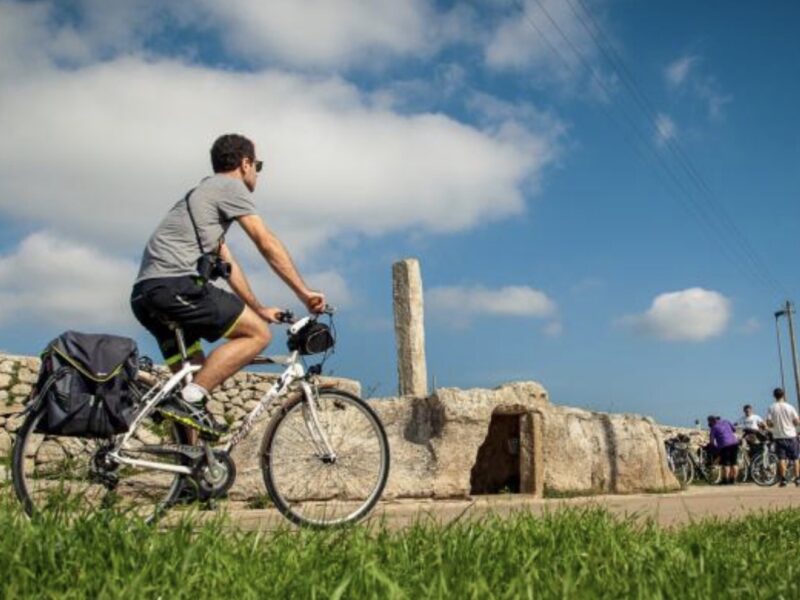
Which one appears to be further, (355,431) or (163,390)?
(355,431)

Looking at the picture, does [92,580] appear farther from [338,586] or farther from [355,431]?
[355,431]

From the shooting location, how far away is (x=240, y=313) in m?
4.88

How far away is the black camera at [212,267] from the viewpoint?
485cm

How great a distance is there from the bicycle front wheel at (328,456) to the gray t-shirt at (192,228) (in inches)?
40.2

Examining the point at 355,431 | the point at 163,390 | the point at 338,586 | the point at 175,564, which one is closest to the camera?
the point at 338,586

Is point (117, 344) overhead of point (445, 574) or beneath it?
overhead

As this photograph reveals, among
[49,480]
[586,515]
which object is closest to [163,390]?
[49,480]

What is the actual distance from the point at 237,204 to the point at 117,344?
98 cm

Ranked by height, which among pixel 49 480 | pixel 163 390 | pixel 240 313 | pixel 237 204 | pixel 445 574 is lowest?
pixel 445 574

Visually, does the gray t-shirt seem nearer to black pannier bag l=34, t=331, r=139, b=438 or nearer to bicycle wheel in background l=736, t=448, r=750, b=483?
black pannier bag l=34, t=331, r=139, b=438

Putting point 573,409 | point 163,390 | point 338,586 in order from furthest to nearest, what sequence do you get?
point 573,409
point 163,390
point 338,586

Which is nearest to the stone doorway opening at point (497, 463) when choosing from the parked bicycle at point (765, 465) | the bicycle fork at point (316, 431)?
the bicycle fork at point (316, 431)

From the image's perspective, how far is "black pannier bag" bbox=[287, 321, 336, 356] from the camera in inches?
204

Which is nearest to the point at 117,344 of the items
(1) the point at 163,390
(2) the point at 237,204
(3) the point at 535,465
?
(1) the point at 163,390
